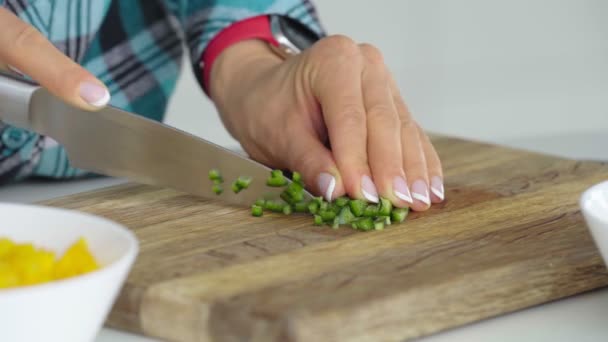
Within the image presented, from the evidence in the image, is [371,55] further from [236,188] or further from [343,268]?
[343,268]

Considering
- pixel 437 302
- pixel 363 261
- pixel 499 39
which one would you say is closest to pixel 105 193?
pixel 363 261

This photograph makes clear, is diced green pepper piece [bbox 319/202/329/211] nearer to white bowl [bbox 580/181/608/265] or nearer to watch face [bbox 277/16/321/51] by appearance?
white bowl [bbox 580/181/608/265]

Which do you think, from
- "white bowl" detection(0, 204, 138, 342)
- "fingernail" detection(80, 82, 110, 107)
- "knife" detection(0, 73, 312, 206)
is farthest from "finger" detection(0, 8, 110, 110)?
"white bowl" detection(0, 204, 138, 342)

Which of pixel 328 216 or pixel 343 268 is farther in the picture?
pixel 328 216

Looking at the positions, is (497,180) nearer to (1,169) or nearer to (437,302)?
(437,302)

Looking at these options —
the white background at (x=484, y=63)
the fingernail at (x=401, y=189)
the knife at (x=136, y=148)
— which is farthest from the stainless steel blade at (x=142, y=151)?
the white background at (x=484, y=63)

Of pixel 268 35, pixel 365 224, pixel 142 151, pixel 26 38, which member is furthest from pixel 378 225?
pixel 268 35
